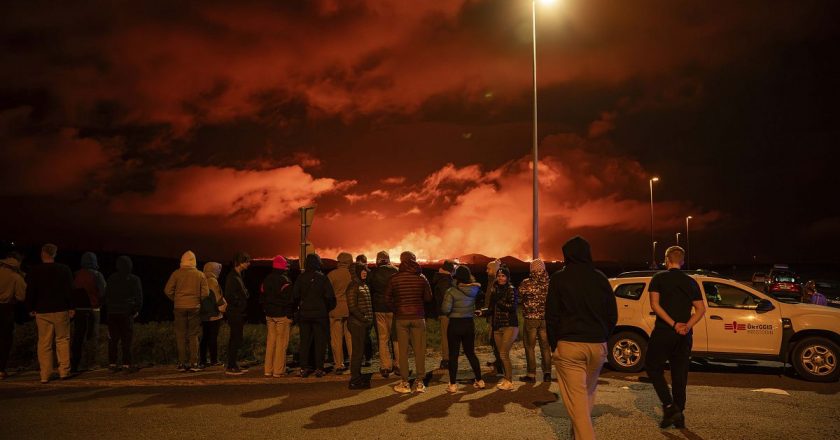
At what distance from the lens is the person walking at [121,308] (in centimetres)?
1040

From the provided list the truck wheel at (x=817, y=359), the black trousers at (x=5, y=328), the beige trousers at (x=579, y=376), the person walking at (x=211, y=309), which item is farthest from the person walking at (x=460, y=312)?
the black trousers at (x=5, y=328)

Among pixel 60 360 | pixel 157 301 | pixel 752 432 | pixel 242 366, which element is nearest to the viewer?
pixel 752 432

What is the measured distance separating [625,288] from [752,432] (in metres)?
4.66

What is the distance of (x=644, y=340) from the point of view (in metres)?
10.6

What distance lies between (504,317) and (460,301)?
1.05 m

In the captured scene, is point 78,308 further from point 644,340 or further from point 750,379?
point 750,379

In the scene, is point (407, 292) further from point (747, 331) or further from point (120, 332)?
point (747, 331)

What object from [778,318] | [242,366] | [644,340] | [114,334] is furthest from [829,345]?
[114,334]

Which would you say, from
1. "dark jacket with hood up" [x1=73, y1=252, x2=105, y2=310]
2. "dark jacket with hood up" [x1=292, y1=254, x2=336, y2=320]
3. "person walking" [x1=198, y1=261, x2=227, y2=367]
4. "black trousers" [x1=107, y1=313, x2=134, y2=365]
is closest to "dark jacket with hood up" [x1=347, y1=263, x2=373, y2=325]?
"dark jacket with hood up" [x1=292, y1=254, x2=336, y2=320]

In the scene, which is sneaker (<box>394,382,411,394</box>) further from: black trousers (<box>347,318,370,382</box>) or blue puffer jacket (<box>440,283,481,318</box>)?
blue puffer jacket (<box>440,283,481,318</box>)

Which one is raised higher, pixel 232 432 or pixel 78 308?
pixel 78 308

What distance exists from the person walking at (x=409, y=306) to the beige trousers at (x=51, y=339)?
5.17 m

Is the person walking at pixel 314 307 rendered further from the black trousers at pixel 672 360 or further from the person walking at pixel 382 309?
the black trousers at pixel 672 360

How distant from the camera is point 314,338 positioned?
1014cm
